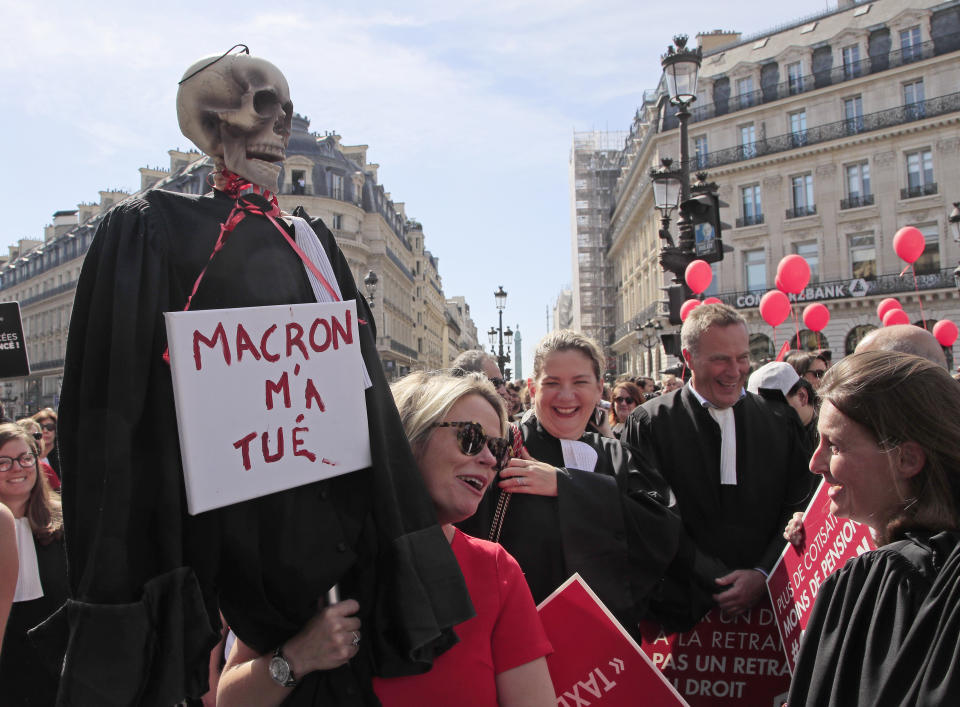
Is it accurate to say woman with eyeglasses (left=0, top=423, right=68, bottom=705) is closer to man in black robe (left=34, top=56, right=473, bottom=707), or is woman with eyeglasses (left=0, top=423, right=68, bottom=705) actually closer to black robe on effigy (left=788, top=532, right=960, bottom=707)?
man in black robe (left=34, top=56, right=473, bottom=707)

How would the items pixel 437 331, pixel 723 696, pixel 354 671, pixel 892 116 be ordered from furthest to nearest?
pixel 437 331 < pixel 892 116 < pixel 723 696 < pixel 354 671

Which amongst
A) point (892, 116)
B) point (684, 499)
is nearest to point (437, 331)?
point (892, 116)

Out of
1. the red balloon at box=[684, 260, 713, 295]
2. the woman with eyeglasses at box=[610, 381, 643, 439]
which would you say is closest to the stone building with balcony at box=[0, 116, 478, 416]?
the red balloon at box=[684, 260, 713, 295]

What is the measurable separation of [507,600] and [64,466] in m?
1.08

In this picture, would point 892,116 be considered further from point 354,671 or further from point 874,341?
point 354,671

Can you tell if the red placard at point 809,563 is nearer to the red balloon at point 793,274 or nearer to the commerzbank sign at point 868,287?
the red balloon at point 793,274

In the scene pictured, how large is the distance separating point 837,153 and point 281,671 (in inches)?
1426

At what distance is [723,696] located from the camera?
8.60ft

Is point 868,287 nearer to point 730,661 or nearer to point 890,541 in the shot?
point 730,661

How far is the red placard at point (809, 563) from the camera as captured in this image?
2186mm

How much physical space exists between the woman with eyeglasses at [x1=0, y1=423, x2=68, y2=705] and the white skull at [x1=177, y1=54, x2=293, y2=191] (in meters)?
2.33

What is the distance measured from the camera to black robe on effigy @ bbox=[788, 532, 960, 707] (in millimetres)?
1314

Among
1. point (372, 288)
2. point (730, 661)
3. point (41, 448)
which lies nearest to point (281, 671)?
point (730, 661)

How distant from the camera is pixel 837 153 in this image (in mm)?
31984
